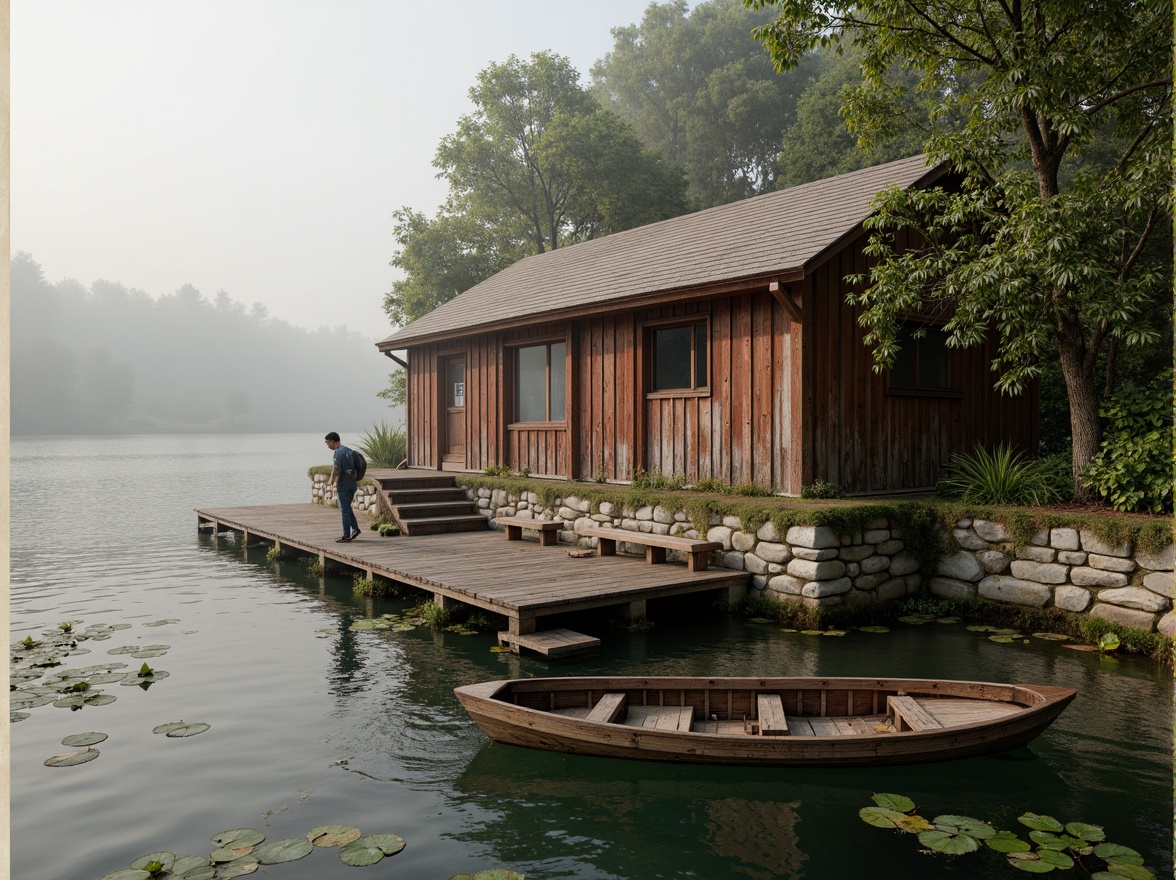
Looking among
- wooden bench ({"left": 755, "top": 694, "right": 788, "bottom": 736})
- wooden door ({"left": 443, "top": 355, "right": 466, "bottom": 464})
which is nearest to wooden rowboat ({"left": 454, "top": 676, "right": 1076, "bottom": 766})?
wooden bench ({"left": 755, "top": 694, "right": 788, "bottom": 736})

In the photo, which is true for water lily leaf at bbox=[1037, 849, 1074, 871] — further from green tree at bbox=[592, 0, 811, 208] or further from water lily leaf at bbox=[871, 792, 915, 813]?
green tree at bbox=[592, 0, 811, 208]

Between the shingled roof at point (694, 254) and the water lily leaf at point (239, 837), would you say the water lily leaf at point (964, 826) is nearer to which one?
the water lily leaf at point (239, 837)

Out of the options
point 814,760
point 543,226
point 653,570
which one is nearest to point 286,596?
point 653,570

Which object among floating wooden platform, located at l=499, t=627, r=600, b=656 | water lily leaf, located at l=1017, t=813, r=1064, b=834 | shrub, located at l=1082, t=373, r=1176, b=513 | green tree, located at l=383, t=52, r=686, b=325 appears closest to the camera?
water lily leaf, located at l=1017, t=813, r=1064, b=834

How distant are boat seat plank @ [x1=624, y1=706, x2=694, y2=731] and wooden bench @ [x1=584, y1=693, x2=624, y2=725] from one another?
0.12m

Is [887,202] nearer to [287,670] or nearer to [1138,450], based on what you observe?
[1138,450]

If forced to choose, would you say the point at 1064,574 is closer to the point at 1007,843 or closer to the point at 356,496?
the point at 1007,843

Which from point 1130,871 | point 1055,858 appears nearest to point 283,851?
point 1055,858

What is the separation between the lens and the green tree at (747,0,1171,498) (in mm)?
8477

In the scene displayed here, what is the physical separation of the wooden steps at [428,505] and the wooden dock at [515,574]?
364mm

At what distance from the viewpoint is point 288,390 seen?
136 m

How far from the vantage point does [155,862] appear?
3.90 meters

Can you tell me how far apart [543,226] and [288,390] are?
368 feet

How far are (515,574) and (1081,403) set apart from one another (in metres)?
6.96
